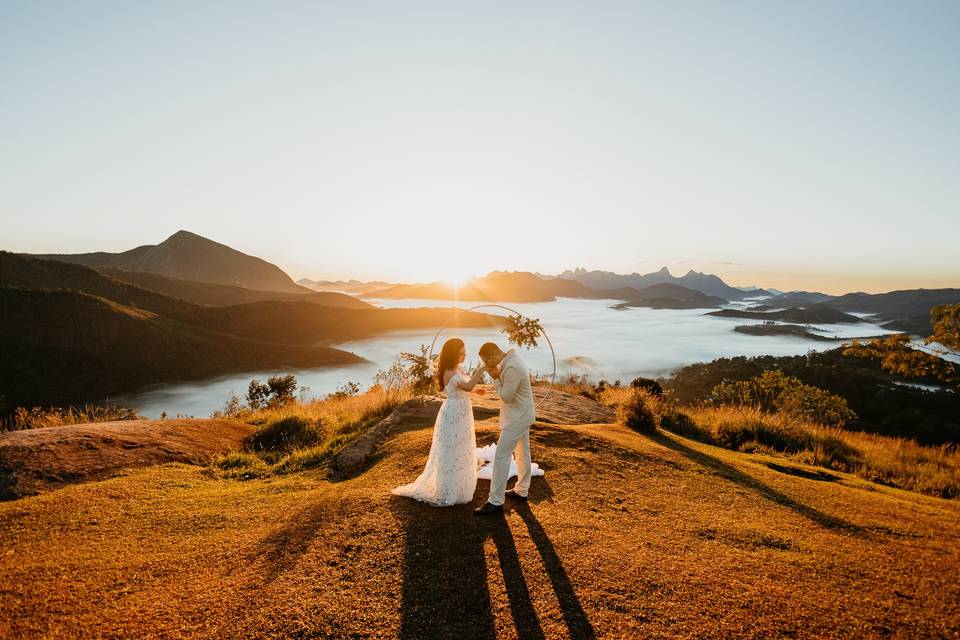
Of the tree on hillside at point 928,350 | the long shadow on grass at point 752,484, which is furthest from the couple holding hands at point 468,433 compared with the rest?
the tree on hillside at point 928,350

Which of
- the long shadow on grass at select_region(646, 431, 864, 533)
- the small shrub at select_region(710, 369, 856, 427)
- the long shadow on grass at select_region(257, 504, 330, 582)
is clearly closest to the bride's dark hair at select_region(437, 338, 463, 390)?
the long shadow on grass at select_region(257, 504, 330, 582)

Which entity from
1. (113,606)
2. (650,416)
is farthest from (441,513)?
(650,416)

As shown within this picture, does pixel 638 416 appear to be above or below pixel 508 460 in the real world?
below

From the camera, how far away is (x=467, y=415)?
6770mm

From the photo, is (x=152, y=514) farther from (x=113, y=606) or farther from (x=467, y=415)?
(x=467, y=415)

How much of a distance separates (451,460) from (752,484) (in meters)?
6.17

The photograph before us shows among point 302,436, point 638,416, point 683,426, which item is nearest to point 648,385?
point 683,426

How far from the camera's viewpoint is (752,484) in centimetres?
838

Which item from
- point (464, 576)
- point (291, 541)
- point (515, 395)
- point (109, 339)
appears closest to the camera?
point (464, 576)

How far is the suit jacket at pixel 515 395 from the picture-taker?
6.40 meters

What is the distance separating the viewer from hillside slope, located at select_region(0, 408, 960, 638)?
399cm

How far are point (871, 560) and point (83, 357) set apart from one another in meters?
116

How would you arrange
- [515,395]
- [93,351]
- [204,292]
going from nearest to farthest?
[515,395] → [93,351] → [204,292]

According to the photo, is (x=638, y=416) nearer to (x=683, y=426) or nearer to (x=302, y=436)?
(x=683, y=426)
